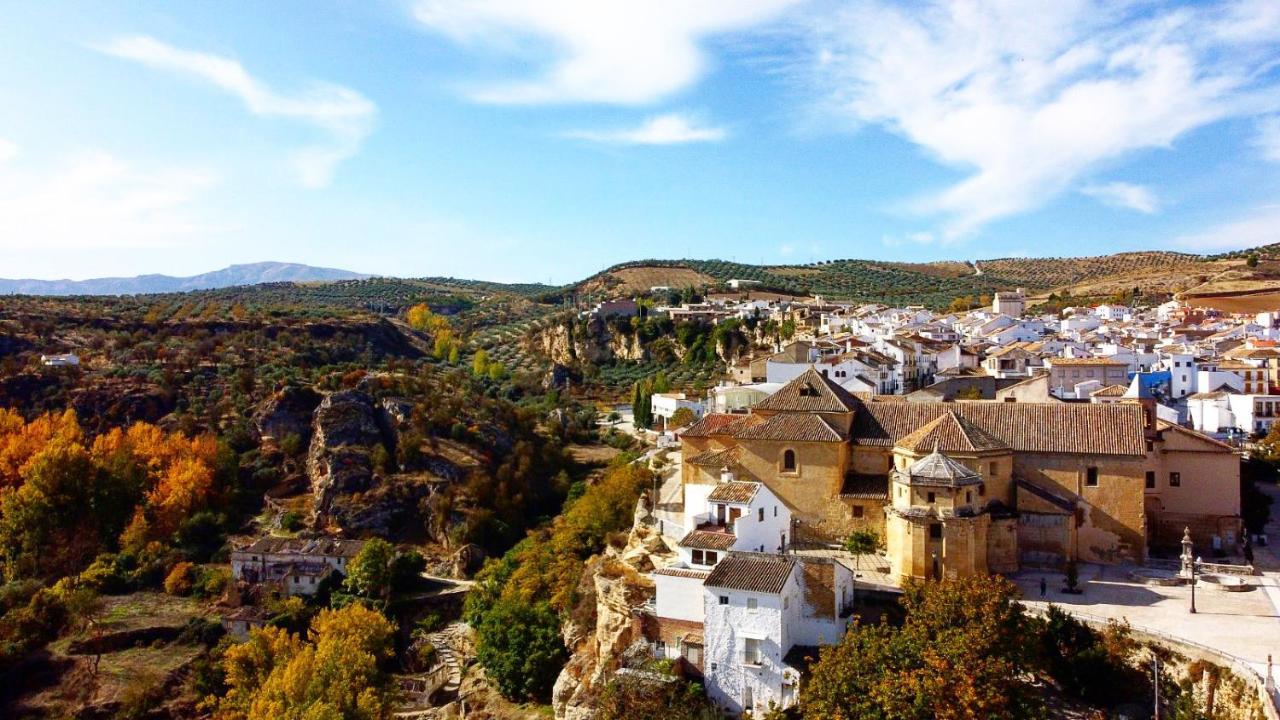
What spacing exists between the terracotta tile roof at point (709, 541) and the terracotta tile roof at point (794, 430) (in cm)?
419

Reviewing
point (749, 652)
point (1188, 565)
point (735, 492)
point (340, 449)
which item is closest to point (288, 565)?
point (340, 449)

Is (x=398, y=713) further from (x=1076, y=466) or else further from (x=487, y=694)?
(x=1076, y=466)

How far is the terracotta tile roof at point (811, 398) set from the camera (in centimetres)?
2409

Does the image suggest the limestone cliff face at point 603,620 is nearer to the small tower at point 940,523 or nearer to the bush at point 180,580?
the small tower at point 940,523

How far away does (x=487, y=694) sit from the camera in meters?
25.9

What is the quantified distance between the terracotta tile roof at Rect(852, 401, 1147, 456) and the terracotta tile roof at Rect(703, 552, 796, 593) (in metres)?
6.77

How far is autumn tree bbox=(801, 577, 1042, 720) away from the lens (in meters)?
14.2

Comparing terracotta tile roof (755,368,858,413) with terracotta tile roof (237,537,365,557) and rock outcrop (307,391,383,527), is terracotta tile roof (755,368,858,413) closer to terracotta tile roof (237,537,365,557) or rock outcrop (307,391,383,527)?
terracotta tile roof (237,537,365,557)

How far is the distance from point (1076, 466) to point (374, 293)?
344 ft

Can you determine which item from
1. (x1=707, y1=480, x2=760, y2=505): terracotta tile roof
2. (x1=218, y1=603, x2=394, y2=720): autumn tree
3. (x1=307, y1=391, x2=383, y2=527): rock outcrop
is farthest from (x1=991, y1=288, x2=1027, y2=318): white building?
(x1=218, y1=603, x2=394, y2=720): autumn tree

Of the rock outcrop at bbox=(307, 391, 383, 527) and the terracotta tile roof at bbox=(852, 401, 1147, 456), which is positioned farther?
the rock outcrop at bbox=(307, 391, 383, 527)

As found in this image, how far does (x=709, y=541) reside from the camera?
65.5 ft

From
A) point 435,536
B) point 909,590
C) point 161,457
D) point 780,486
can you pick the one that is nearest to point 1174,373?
point 780,486

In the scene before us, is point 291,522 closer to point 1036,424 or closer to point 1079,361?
point 1036,424
